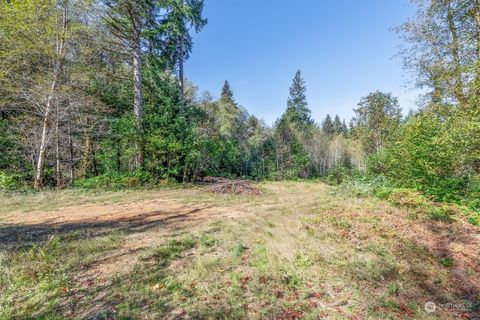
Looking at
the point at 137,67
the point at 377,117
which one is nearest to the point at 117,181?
the point at 137,67

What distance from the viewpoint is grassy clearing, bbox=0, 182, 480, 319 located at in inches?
92.0

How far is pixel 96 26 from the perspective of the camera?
10.4 m

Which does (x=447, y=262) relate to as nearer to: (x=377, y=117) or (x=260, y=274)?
(x=260, y=274)

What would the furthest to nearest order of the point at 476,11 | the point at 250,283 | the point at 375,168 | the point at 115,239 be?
1. the point at 375,168
2. the point at 476,11
3. the point at 115,239
4. the point at 250,283

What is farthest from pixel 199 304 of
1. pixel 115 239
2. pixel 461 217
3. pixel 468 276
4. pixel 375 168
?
pixel 375 168

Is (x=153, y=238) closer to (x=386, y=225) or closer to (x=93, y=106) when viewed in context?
(x=386, y=225)

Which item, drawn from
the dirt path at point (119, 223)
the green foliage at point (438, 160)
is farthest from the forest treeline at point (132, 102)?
the dirt path at point (119, 223)

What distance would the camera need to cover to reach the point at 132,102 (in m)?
12.9

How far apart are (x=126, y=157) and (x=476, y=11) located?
13.5 m

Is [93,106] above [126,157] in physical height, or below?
above

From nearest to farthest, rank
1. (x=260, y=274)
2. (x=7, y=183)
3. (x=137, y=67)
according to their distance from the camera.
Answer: (x=260, y=274) → (x=7, y=183) → (x=137, y=67)

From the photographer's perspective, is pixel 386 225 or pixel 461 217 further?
pixel 461 217

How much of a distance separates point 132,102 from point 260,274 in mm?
12607

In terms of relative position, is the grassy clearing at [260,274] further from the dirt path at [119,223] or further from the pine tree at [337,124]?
the pine tree at [337,124]
